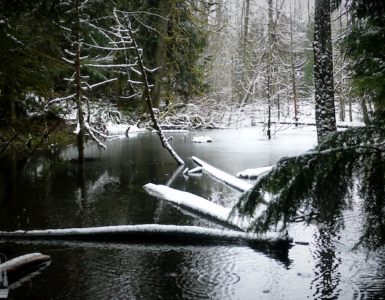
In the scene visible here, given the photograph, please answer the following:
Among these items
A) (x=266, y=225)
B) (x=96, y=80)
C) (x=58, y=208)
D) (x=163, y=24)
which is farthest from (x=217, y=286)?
(x=96, y=80)

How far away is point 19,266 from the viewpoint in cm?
441

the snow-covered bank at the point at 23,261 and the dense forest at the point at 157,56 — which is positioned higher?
the dense forest at the point at 157,56

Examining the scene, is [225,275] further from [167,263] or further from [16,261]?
[16,261]

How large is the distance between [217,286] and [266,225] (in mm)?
1493

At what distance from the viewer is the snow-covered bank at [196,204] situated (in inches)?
260

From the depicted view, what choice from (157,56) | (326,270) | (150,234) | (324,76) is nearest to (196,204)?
(150,234)

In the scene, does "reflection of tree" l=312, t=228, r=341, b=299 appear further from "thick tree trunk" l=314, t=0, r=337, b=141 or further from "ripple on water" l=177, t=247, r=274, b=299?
"thick tree trunk" l=314, t=0, r=337, b=141

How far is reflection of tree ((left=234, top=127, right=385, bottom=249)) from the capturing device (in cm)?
289

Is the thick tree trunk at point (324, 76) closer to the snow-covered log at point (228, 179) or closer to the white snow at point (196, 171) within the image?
the snow-covered log at point (228, 179)

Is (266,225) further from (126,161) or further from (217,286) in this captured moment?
(126,161)

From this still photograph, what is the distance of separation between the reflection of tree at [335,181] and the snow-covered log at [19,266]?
3.12 metres

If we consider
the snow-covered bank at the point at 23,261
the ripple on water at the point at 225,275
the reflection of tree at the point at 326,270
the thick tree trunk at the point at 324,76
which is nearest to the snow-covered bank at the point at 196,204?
the ripple on water at the point at 225,275

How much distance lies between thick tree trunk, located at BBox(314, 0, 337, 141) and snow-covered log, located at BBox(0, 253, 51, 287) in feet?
21.7

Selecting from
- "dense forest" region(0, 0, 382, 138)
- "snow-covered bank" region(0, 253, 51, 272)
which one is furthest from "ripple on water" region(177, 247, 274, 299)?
"dense forest" region(0, 0, 382, 138)
